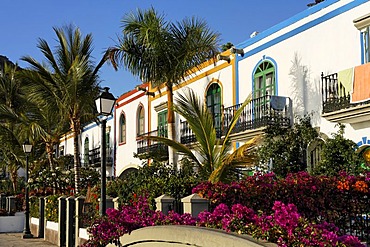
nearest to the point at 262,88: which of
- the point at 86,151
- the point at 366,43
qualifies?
the point at 366,43

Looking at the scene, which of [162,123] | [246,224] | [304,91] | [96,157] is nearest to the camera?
[246,224]

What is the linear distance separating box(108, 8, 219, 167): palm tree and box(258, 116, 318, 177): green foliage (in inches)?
124

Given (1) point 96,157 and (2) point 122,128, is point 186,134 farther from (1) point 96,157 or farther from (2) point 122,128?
(1) point 96,157

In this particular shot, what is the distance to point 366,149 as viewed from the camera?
13.4m

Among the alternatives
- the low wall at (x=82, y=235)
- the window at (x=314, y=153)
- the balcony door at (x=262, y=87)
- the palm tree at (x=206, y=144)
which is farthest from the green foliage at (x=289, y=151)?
the low wall at (x=82, y=235)

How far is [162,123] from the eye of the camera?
23.6m

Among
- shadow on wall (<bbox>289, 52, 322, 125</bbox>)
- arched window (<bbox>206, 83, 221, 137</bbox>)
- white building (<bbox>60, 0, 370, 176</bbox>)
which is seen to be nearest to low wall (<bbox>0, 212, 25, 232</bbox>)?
white building (<bbox>60, 0, 370, 176</bbox>)

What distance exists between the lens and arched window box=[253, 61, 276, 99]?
16688mm

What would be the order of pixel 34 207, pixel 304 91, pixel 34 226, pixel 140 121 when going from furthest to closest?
pixel 140 121 < pixel 34 207 < pixel 34 226 < pixel 304 91

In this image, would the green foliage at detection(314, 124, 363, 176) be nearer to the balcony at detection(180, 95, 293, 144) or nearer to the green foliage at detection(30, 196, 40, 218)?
the balcony at detection(180, 95, 293, 144)

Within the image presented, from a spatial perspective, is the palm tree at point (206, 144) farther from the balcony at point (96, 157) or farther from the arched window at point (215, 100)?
the balcony at point (96, 157)

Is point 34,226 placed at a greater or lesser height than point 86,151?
lesser

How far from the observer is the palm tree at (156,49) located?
15.9m

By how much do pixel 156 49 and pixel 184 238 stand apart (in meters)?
10.1
